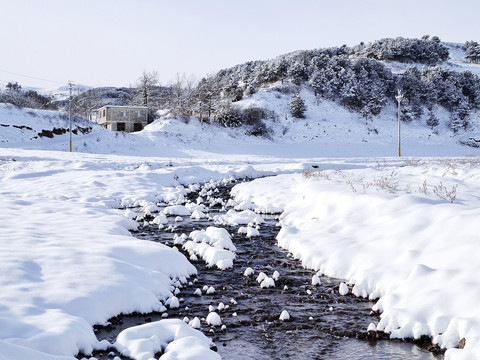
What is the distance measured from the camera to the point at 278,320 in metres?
6.47

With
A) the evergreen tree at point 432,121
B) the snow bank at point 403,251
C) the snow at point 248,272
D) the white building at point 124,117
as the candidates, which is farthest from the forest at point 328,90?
the snow at point 248,272

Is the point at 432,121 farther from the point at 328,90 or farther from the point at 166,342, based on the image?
the point at 166,342

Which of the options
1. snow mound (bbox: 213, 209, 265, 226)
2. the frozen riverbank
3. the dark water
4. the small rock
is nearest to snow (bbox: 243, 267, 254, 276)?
the dark water

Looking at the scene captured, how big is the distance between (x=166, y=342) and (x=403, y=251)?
4763 mm

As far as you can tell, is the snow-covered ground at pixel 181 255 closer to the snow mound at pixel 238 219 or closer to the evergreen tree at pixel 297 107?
the snow mound at pixel 238 219

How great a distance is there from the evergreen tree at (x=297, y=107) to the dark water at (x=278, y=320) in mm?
47797

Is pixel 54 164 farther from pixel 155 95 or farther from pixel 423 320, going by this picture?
pixel 155 95

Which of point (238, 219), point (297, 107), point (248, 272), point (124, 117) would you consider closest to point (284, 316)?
point (248, 272)

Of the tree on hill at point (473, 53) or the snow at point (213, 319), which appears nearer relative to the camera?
the snow at point (213, 319)

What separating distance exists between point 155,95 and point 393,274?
7217 centimetres

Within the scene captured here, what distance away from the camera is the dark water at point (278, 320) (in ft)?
18.1

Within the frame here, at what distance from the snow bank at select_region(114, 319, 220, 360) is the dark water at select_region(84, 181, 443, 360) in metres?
0.26

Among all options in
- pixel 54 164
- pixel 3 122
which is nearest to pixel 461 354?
pixel 54 164

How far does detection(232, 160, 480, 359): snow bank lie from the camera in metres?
5.80
